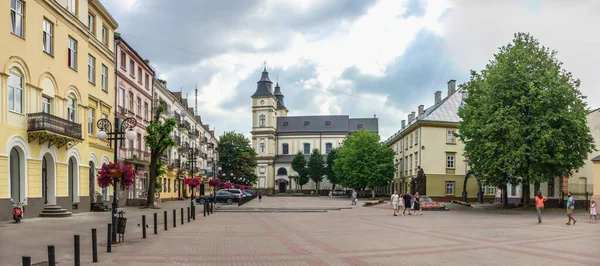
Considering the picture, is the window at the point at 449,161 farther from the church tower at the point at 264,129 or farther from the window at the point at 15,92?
the church tower at the point at 264,129

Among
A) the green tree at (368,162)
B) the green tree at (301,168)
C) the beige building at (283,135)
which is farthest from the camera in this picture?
the beige building at (283,135)

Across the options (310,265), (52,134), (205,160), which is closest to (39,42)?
(52,134)

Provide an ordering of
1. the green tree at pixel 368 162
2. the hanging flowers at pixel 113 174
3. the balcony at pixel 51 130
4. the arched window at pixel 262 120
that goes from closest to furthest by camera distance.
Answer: the hanging flowers at pixel 113 174
the balcony at pixel 51 130
the green tree at pixel 368 162
the arched window at pixel 262 120

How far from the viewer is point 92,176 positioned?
30.9m

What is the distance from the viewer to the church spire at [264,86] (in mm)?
105000

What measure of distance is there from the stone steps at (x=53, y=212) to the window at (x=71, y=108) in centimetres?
542

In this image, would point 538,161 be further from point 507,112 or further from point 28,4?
point 28,4

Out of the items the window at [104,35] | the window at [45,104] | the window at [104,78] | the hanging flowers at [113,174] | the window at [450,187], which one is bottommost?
the window at [450,187]

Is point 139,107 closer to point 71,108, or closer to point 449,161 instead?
point 71,108

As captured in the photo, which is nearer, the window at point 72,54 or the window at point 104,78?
the window at point 72,54

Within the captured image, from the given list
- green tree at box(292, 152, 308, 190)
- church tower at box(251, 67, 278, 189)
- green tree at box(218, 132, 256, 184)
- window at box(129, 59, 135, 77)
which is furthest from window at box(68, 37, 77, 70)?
church tower at box(251, 67, 278, 189)

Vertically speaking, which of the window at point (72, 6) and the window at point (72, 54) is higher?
the window at point (72, 6)

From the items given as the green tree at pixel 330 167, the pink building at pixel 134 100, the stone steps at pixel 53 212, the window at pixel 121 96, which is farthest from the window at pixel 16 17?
the green tree at pixel 330 167

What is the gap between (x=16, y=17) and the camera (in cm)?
2158
